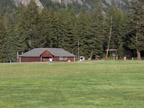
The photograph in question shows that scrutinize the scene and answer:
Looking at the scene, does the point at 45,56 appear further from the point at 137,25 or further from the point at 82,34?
the point at 137,25

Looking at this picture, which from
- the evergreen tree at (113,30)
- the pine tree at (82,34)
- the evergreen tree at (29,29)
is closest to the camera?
the evergreen tree at (29,29)

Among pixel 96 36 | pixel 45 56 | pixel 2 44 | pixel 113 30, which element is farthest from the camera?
pixel 113 30

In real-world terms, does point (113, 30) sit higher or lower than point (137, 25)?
higher

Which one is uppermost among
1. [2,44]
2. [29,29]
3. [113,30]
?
[29,29]

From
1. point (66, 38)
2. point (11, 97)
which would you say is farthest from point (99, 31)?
point (11, 97)

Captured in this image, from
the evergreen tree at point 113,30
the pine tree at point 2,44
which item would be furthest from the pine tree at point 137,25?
the pine tree at point 2,44

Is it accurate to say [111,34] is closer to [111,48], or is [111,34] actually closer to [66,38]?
[111,48]

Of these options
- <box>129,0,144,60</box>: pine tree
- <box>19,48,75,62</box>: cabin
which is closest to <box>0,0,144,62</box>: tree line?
<box>129,0,144,60</box>: pine tree

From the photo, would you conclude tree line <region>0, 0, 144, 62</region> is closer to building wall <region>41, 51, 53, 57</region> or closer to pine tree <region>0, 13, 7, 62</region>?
pine tree <region>0, 13, 7, 62</region>

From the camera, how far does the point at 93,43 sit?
8162 cm

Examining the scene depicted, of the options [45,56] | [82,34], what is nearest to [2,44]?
[45,56]

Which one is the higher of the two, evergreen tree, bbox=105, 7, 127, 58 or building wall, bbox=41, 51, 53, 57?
evergreen tree, bbox=105, 7, 127, 58

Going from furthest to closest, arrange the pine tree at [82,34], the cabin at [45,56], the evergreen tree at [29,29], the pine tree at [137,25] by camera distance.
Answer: the pine tree at [82,34] < the evergreen tree at [29,29] < the cabin at [45,56] < the pine tree at [137,25]

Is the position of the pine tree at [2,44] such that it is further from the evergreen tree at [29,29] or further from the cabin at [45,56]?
the cabin at [45,56]
